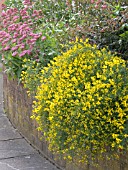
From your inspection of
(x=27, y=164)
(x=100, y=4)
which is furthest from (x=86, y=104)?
(x=100, y=4)

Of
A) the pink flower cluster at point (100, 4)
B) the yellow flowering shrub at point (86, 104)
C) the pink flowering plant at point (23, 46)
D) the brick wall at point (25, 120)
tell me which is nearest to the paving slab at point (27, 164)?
the brick wall at point (25, 120)

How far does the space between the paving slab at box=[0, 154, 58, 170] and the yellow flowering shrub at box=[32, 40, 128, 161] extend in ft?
2.91

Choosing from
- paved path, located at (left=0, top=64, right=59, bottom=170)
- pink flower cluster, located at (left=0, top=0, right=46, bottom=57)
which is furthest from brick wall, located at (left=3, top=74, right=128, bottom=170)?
pink flower cluster, located at (left=0, top=0, right=46, bottom=57)

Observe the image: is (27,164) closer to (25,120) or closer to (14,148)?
(14,148)

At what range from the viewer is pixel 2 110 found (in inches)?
366

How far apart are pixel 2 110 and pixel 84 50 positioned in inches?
165

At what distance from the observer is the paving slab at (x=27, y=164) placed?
627 cm

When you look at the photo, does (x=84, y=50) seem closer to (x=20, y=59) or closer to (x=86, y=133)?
(x=86, y=133)

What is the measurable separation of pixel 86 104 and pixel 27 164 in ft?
6.38

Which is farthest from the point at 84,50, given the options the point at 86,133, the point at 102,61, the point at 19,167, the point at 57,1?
the point at 57,1

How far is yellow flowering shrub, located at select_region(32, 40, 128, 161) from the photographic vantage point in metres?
4.73

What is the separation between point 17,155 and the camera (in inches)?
265

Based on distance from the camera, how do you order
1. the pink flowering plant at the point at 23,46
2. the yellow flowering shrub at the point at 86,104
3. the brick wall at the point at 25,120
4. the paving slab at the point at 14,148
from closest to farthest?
the yellow flowering shrub at the point at 86,104
the brick wall at the point at 25,120
the paving slab at the point at 14,148
the pink flowering plant at the point at 23,46

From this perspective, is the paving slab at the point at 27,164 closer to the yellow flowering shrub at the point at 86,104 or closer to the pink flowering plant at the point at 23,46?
the yellow flowering shrub at the point at 86,104
